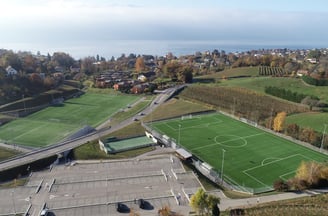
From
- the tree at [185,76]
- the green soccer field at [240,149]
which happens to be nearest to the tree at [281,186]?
Answer: the green soccer field at [240,149]

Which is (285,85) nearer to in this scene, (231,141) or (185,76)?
(185,76)

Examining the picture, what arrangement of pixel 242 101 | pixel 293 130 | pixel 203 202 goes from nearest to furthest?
pixel 203 202
pixel 293 130
pixel 242 101

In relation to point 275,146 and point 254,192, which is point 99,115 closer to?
point 275,146

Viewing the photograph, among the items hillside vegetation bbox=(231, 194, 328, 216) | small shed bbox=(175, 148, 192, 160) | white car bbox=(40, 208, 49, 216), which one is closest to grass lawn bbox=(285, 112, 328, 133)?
small shed bbox=(175, 148, 192, 160)

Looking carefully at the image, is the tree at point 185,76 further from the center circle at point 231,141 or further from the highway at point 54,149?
the center circle at point 231,141

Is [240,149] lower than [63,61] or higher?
lower

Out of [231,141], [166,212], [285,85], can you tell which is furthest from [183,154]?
[285,85]

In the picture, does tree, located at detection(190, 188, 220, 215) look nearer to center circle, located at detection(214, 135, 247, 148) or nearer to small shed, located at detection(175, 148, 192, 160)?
small shed, located at detection(175, 148, 192, 160)
